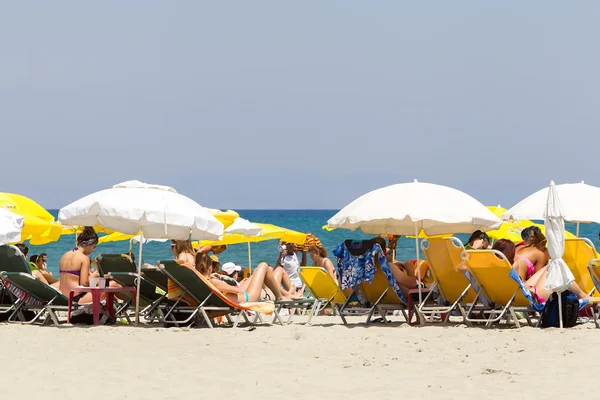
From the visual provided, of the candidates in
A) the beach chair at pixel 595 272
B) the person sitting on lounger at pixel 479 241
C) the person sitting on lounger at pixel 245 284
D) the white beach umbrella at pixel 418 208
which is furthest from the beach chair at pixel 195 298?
the beach chair at pixel 595 272

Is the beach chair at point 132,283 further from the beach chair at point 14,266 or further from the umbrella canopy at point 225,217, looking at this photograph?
the umbrella canopy at point 225,217

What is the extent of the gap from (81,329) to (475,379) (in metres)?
4.36

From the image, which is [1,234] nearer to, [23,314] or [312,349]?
[23,314]

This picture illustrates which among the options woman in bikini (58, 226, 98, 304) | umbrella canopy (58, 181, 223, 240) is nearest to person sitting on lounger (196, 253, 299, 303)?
umbrella canopy (58, 181, 223, 240)

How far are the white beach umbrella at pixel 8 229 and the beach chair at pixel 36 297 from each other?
85 centimetres

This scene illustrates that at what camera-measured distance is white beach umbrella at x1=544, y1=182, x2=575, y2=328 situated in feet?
27.6

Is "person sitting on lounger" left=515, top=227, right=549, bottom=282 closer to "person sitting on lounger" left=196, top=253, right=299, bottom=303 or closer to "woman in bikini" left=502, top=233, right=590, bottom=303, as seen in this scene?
"woman in bikini" left=502, top=233, right=590, bottom=303

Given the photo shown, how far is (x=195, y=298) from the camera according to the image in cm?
907

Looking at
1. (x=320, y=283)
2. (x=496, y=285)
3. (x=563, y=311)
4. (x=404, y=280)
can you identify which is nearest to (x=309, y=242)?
(x=320, y=283)

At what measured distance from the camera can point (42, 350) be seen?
24.1 ft

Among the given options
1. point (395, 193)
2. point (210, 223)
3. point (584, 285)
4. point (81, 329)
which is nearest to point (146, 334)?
point (81, 329)

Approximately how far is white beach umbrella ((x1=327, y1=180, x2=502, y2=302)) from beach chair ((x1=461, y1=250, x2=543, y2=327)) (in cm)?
53

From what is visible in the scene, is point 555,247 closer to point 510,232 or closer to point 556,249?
point 556,249

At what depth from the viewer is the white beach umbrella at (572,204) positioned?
37.2 feet
